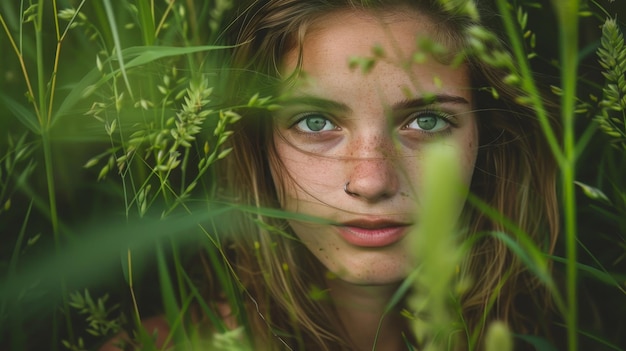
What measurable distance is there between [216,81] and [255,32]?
11 cm

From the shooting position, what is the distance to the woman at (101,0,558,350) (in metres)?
1.12

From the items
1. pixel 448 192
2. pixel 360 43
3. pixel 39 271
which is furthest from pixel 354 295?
pixel 448 192

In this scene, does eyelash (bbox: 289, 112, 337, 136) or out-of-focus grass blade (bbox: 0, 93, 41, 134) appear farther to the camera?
eyelash (bbox: 289, 112, 337, 136)

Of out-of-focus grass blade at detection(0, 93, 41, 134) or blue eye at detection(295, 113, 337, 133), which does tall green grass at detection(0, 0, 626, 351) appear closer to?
out-of-focus grass blade at detection(0, 93, 41, 134)

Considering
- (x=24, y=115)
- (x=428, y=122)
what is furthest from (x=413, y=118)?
(x=24, y=115)

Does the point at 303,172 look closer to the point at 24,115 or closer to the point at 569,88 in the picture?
the point at 24,115

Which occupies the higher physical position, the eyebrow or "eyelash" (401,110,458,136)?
the eyebrow

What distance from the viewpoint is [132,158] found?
1068 millimetres

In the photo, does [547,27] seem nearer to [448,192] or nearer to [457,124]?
[457,124]

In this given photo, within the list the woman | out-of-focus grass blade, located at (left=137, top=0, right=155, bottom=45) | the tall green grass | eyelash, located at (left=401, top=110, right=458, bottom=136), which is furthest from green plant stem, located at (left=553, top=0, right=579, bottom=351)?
out-of-focus grass blade, located at (left=137, top=0, right=155, bottom=45)

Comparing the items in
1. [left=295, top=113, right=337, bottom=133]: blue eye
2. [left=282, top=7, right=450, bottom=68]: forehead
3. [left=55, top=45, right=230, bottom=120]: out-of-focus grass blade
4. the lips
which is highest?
[left=282, top=7, right=450, bottom=68]: forehead

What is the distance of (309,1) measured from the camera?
1.21 metres

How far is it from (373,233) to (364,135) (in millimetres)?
154

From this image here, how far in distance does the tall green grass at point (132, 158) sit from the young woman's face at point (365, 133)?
0.13 m
